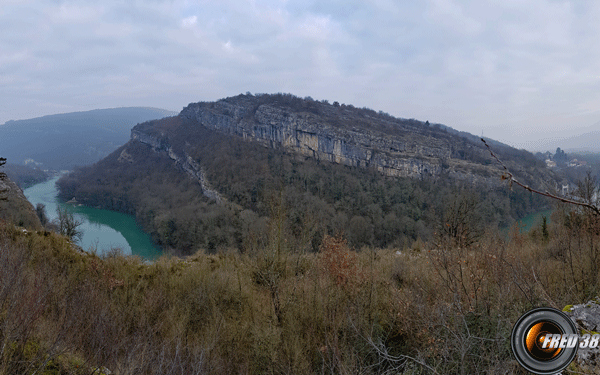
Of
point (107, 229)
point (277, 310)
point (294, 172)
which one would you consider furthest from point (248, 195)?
point (277, 310)

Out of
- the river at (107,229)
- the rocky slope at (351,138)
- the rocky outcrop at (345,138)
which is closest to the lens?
the river at (107,229)

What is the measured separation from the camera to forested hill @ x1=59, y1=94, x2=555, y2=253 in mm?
38219

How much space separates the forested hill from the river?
2.16 meters

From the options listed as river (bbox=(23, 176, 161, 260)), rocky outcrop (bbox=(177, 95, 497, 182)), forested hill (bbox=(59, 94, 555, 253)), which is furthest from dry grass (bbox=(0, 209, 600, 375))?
rocky outcrop (bbox=(177, 95, 497, 182))

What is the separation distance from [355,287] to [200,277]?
3.75 metres

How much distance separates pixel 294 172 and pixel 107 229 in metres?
37.3

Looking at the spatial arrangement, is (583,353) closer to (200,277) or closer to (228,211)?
(200,277)

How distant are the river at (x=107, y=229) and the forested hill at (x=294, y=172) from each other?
216cm

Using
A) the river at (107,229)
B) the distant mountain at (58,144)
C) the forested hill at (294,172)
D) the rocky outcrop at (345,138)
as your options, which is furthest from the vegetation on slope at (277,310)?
the distant mountain at (58,144)

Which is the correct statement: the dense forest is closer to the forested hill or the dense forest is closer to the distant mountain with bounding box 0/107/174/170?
the forested hill

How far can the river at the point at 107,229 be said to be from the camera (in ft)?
115

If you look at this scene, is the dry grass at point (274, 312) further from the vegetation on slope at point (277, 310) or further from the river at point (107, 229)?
the river at point (107, 229)

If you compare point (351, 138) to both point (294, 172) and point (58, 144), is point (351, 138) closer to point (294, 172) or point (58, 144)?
point (294, 172)

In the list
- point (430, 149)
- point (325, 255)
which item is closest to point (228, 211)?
point (325, 255)
